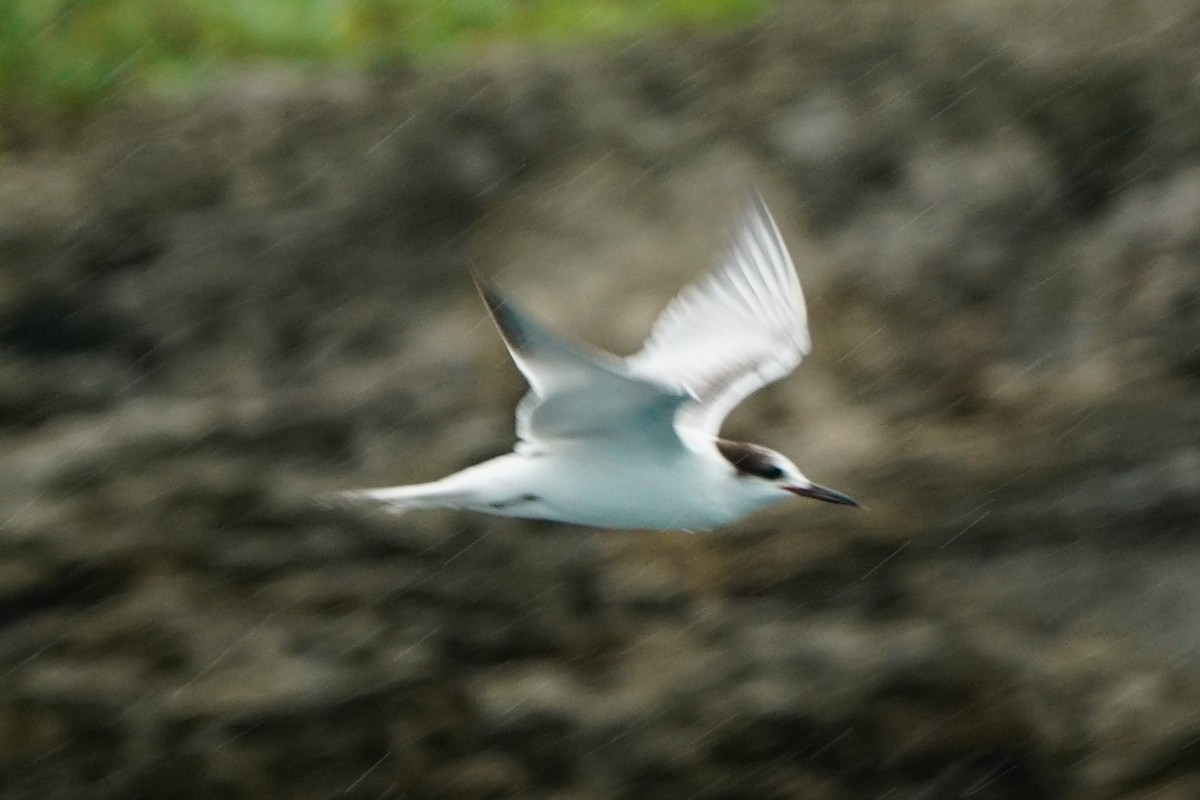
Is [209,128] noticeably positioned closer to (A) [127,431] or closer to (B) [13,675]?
(A) [127,431]

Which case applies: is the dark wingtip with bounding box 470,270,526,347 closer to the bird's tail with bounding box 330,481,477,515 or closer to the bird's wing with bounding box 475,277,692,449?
the bird's wing with bounding box 475,277,692,449

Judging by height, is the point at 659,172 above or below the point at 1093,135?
above

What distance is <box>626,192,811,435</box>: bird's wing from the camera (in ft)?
12.8

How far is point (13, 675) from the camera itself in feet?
15.2

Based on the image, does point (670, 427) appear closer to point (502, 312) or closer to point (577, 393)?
point (577, 393)

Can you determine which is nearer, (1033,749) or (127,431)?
(1033,749)

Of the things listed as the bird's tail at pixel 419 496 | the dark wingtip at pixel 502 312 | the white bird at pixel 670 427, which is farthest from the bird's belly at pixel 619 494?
the dark wingtip at pixel 502 312

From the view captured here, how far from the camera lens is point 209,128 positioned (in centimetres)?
499

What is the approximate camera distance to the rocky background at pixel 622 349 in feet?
14.7

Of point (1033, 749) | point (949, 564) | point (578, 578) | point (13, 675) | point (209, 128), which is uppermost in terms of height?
point (209, 128)

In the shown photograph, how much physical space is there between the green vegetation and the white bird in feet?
4.93

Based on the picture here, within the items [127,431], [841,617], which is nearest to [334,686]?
[127,431]

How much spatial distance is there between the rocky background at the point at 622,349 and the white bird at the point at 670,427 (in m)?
0.75

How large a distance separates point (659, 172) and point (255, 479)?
138 centimetres
